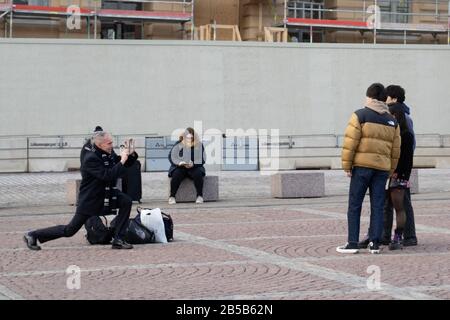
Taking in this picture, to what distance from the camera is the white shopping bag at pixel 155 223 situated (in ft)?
45.0

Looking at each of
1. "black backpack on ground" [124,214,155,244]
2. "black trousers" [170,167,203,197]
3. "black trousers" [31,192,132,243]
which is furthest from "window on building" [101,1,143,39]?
"black trousers" [31,192,132,243]

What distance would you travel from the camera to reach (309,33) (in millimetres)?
40531

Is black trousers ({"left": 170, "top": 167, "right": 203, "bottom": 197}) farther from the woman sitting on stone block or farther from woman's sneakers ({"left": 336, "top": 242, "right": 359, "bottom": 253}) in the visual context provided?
woman's sneakers ({"left": 336, "top": 242, "right": 359, "bottom": 253})

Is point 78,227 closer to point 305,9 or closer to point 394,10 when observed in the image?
point 305,9

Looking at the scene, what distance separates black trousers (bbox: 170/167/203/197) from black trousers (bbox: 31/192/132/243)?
7489 mm

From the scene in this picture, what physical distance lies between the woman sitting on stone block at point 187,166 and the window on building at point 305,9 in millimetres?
20022

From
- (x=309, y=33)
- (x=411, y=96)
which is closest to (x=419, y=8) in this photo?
(x=309, y=33)

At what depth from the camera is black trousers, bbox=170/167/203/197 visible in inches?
813

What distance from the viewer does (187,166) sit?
811 inches

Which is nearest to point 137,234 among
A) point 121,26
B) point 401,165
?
point 401,165

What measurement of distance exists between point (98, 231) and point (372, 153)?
3708 millimetres
